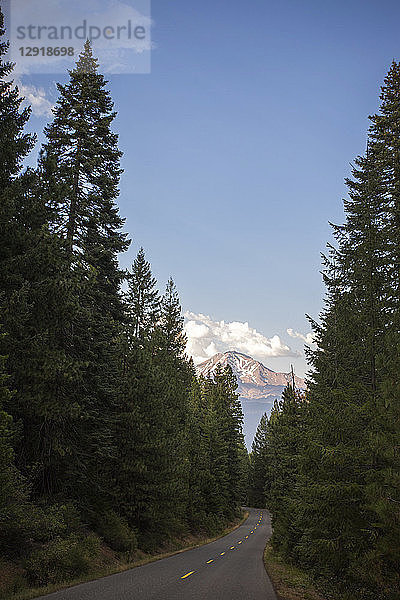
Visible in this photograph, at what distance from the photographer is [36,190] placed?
14977mm

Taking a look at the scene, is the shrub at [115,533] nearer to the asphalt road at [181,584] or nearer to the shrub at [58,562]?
the asphalt road at [181,584]

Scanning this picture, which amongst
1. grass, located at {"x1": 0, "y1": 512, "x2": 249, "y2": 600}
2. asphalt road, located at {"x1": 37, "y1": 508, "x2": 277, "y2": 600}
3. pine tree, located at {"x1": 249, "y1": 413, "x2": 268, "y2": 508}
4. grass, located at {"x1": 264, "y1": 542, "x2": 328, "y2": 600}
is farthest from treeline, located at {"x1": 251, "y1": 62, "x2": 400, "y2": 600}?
pine tree, located at {"x1": 249, "y1": 413, "x2": 268, "y2": 508}

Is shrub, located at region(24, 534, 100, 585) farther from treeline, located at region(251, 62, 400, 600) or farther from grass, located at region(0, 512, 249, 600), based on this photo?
treeline, located at region(251, 62, 400, 600)

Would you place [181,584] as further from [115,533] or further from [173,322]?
[173,322]

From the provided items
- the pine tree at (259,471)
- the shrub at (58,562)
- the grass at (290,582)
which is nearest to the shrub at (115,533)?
the shrub at (58,562)

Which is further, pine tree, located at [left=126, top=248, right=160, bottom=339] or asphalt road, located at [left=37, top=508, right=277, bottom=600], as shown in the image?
pine tree, located at [left=126, top=248, right=160, bottom=339]

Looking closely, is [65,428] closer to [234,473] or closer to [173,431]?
[173,431]

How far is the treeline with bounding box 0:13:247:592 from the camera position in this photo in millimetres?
13805

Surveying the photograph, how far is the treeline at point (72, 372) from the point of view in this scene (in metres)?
13.8

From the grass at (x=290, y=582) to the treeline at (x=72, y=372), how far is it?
20.6 feet

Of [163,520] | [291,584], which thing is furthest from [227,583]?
[163,520]

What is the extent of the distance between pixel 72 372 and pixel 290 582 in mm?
11091

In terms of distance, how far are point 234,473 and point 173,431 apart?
122 ft

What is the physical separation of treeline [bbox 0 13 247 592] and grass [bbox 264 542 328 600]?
20.6ft
